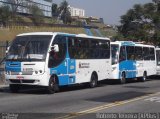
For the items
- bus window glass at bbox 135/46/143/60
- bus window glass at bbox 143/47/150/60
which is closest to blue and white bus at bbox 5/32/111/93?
bus window glass at bbox 135/46/143/60

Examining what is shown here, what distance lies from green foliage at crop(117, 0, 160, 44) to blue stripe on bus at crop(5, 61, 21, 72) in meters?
38.5

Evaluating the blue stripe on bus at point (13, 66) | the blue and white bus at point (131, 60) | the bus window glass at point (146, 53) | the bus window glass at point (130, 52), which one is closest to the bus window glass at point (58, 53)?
the blue stripe on bus at point (13, 66)

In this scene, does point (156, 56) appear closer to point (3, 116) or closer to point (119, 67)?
point (119, 67)

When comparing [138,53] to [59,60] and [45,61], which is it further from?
[45,61]

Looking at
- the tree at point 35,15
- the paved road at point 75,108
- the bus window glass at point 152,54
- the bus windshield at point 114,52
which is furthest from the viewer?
the tree at point 35,15

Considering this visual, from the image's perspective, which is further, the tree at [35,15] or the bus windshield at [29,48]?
the tree at [35,15]

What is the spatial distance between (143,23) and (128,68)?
3152cm

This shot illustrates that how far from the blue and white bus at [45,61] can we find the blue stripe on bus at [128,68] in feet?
21.5

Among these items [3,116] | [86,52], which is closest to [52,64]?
[86,52]

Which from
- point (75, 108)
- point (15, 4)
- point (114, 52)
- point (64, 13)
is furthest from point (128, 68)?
point (64, 13)

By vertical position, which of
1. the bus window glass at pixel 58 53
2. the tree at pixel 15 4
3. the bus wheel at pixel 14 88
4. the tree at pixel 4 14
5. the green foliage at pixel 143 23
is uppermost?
the tree at pixel 15 4

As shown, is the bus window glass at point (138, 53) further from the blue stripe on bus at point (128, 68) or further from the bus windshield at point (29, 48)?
the bus windshield at point (29, 48)

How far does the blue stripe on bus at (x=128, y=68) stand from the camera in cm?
2977

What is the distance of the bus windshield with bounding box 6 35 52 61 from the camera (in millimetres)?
19938
